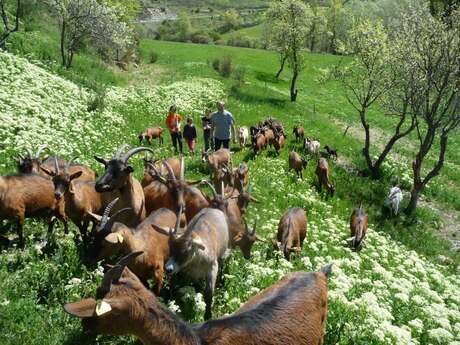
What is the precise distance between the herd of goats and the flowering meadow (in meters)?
0.43

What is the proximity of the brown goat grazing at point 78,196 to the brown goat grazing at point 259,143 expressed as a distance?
38.0 ft

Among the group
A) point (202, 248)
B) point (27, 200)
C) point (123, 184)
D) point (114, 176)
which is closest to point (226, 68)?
point (123, 184)

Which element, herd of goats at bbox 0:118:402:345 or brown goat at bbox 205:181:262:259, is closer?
herd of goats at bbox 0:118:402:345

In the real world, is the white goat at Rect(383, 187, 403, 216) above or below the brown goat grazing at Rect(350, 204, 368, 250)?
below

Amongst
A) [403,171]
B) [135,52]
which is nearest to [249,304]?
[403,171]

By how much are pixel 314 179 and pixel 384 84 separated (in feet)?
23.4

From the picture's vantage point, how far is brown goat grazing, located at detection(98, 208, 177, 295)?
669 cm

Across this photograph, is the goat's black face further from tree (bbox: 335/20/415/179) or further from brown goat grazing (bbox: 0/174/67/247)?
tree (bbox: 335/20/415/179)

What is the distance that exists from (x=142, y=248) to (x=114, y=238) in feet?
1.82

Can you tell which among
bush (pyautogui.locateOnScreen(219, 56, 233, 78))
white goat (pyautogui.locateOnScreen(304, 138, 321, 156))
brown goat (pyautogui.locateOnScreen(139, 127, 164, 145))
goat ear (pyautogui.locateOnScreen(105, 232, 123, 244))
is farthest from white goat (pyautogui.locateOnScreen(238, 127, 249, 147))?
bush (pyautogui.locateOnScreen(219, 56, 233, 78))

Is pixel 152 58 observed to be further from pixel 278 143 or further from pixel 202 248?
pixel 202 248

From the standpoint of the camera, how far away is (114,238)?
6.49m

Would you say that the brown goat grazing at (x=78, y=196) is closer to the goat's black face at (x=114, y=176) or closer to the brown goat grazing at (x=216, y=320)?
the goat's black face at (x=114, y=176)

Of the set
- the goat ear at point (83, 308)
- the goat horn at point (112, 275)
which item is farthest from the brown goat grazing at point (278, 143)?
the goat ear at point (83, 308)
